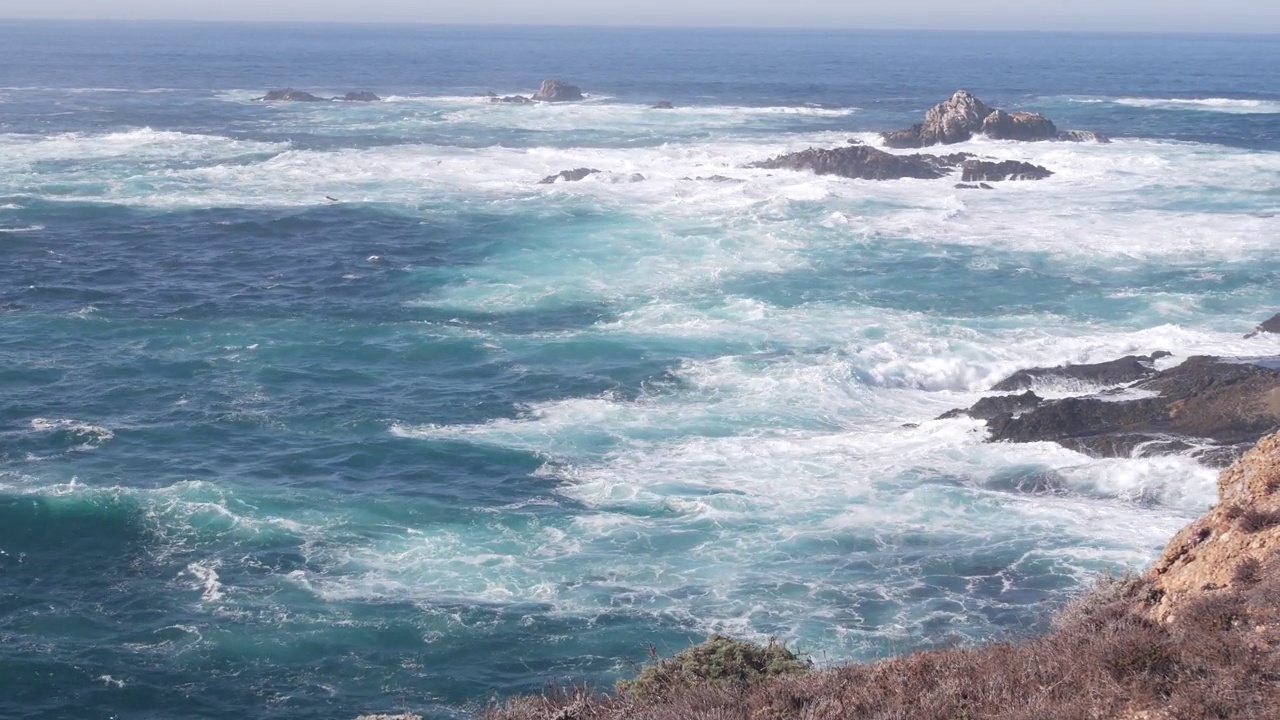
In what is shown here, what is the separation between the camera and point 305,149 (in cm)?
6228

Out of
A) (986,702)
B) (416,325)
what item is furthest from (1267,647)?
(416,325)

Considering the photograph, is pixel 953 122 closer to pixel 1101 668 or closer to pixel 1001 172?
pixel 1001 172

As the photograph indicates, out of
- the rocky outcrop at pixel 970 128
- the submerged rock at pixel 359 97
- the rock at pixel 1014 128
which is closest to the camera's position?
the rocky outcrop at pixel 970 128

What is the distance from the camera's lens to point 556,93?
89.8 metres

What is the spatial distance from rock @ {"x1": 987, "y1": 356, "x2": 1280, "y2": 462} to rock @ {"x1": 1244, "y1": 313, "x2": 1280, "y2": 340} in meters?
5.75

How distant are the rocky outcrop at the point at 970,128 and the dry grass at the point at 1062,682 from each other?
2151 inches

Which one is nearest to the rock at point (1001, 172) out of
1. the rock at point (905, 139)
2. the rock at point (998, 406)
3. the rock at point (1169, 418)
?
the rock at point (905, 139)

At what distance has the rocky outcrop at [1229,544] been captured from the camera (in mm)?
10867

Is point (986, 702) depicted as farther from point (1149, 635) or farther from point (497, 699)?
point (497, 699)

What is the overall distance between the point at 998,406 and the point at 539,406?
9.81 meters

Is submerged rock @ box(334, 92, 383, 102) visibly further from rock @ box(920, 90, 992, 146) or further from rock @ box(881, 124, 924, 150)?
rock @ box(920, 90, 992, 146)

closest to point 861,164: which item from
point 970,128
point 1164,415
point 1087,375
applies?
point 970,128

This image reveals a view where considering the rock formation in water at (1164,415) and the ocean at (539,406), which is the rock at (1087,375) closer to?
the rock formation in water at (1164,415)

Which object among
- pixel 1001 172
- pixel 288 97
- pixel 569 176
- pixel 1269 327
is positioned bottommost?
pixel 1269 327
